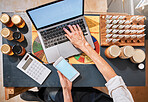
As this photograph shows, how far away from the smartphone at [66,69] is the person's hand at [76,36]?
16 cm

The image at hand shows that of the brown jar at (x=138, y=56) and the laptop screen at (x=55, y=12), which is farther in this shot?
the brown jar at (x=138, y=56)

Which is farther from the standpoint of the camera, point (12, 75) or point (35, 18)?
point (12, 75)

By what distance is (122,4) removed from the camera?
1.11m

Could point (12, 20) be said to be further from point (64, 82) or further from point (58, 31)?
point (64, 82)

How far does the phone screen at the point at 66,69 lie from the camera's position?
0.91 metres

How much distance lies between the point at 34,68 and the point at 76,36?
0.41 m

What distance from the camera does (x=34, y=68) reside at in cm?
92

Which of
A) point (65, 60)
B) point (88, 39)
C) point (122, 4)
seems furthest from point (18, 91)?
point (122, 4)

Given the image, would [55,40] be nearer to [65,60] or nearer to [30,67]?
[65,60]

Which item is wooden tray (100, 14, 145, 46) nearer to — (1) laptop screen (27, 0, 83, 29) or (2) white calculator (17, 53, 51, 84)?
(1) laptop screen (27, 0, 83, 29)

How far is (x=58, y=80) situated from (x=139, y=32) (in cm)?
75

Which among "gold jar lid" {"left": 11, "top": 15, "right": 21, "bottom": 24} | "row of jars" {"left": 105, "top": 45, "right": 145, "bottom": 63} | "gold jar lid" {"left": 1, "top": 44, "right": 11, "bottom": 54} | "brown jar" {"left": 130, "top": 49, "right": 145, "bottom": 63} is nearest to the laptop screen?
"gold jar lid" {"left": 11, "top": 15, "right": 21, "bottom": 24}

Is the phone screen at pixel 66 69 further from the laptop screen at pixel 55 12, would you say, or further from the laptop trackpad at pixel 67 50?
the laptop screen at pixel 55 12

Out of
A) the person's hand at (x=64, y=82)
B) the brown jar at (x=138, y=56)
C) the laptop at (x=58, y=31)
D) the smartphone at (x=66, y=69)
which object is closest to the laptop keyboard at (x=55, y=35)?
the laptop at (x=58, y=31)
